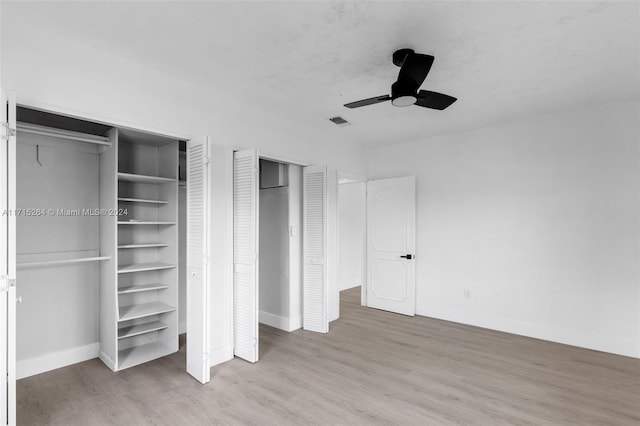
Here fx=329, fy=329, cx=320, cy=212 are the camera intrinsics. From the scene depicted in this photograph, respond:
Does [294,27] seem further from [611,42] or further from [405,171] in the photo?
[405,171]

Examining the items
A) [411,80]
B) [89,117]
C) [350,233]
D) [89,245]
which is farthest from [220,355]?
[350,233]

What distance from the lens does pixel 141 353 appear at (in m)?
3.43

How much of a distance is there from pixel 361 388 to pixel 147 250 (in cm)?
277

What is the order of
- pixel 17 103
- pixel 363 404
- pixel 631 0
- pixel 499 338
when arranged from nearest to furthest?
pixel 631 0 < pixel 17 103 < pixel 363 404 < pixel 499 338

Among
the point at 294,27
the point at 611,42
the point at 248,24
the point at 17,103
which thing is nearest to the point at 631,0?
the point at 611,42

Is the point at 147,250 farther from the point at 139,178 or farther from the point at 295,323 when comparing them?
the point at 295,323

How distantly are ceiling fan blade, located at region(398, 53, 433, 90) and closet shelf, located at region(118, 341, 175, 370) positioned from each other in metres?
3.49

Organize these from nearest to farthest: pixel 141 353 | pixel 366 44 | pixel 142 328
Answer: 1. pixel 366 44
2. pixel 141 353
3. pixel 142 328

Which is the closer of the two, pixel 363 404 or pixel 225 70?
pixel 363 404

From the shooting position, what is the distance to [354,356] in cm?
349

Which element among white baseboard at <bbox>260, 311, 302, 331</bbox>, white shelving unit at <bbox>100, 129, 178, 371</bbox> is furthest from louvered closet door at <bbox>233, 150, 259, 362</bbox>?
white baseboard at <bbox>260, 311, 302, 331</bbox>

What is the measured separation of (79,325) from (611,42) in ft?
17.0

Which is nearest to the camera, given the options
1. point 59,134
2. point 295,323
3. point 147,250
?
point 59,134

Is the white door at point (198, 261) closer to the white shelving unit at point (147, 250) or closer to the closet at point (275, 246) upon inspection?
the white shelving unit at point (147, 250)
